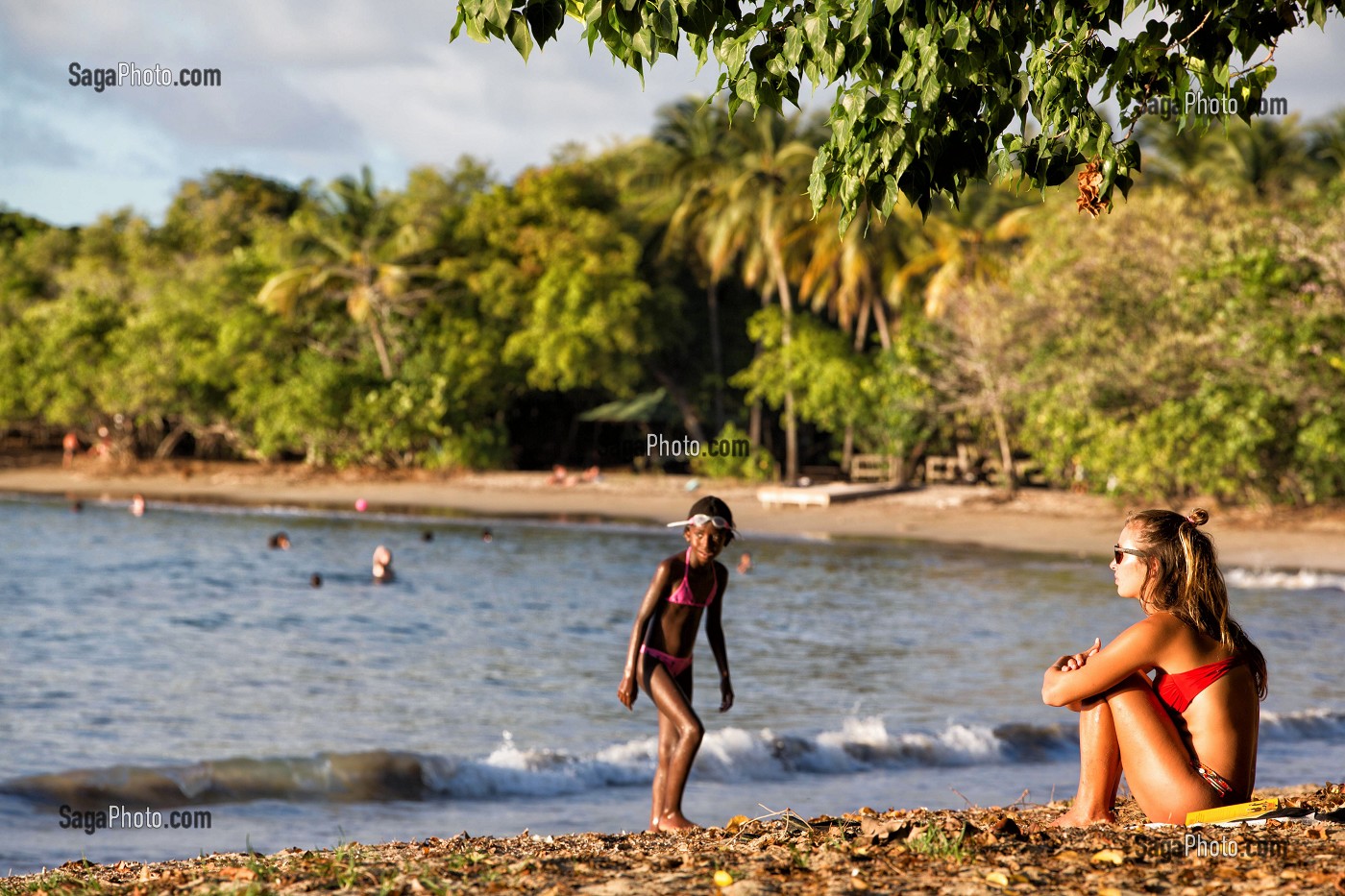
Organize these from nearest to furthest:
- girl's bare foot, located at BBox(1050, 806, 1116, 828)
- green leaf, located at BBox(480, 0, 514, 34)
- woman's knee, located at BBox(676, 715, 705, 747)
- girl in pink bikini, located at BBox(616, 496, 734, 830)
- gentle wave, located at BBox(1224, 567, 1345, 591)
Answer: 1. green leaf, located at BBox(480, 0, 514, 34)
2. girl's bare foot, located at BBox(1050, 806, 1116, 828)
3. woman's knee, located at BBox(676, 715, 705, 747)
4. girl in pink bikini, located at BBox(616, 496, 734, 830)
5. gentle wave, located at BBox(1224, 567, 1345, 591)

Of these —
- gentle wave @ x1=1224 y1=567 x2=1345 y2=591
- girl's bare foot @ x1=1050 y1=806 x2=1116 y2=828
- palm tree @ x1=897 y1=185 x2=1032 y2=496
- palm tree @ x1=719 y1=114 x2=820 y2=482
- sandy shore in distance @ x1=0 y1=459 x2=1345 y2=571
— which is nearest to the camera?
girl's bare foot @ x1=1050 y1=806 x2=1116 y2=828

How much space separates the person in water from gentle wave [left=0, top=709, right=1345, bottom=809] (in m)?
5.76

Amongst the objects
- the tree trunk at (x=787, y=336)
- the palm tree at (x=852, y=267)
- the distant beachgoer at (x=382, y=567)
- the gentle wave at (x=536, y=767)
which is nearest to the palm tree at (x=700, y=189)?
the tree trunk at (x=787, y=336)

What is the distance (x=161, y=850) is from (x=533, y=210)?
32.2 m

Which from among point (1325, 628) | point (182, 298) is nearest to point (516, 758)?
point (1325, 628)

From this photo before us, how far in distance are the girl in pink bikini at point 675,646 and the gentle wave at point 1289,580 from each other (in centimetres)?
1577

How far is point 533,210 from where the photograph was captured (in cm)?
3909

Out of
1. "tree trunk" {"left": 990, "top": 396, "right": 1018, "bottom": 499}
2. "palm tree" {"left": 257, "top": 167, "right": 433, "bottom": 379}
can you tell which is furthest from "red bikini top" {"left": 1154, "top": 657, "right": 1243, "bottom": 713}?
"palm tree" {"left": 257, "top": 167, "right": 433, "bottom": 379}

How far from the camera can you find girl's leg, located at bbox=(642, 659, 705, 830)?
7.11 m

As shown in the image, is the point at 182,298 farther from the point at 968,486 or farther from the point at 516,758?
the point at 516,758

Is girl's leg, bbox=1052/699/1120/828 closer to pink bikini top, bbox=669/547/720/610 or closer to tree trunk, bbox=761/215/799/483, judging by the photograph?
pink bikini top, bbox=669/547/720/610

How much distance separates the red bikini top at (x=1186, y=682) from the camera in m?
4.52

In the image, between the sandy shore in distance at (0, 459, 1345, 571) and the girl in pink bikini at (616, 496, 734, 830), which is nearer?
the girl in pink bikini at (616, 496, 734, 830)

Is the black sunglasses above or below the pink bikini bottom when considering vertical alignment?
above
